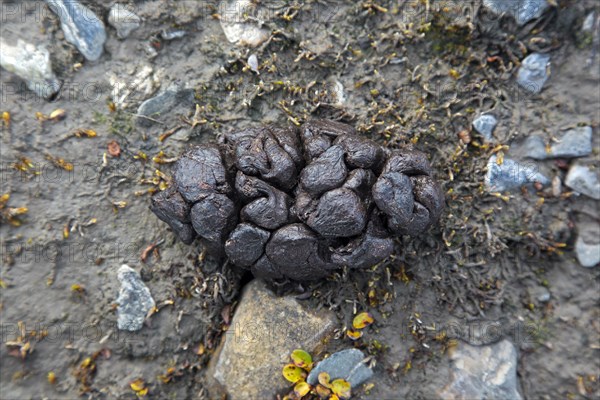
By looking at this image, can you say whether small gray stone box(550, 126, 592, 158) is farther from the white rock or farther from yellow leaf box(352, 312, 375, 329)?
the white rock

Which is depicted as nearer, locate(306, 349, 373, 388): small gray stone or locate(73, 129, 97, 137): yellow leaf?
locate(306, 349, 373, 388): small gray stone

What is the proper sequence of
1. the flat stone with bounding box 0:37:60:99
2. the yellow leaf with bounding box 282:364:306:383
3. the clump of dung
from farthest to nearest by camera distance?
the flat stone with bounding box 0:37:60:99 → the yellow leaf with bounding box 282:364:306:383 → the clump of dung

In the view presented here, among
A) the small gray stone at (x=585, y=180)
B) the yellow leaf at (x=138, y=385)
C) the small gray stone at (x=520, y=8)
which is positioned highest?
the small gray stone at (x=520, y=8)

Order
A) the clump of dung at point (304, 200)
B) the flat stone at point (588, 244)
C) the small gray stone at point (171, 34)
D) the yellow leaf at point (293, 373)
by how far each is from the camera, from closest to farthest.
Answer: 1. the clump of dung at point (304, 200)
2. the yellow leaf at point (293, 373)
3. the flat stone at point (588, 244)
4. the small gray stone at point (171, 34)

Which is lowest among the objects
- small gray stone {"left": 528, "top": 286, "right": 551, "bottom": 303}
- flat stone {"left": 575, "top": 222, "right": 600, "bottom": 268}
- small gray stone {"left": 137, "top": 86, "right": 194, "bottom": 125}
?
small gray stone {"left": 528, "top": 286, "right": 551, "bottom": 303}

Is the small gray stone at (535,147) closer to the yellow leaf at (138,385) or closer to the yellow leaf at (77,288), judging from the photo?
the yellow leaf at (138,385)

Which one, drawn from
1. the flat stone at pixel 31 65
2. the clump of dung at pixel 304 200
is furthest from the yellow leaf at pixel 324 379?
the flat stone at pixel 31 65

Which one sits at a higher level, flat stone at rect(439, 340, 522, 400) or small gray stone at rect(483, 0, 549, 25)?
small gray stone at rect(483, 0, 549, 25)

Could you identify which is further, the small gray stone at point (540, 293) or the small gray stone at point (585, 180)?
the small gray stone at point (540, 293)

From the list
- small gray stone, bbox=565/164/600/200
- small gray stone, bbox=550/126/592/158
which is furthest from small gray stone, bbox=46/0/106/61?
small gray stone, bbox=565/164/600/200
